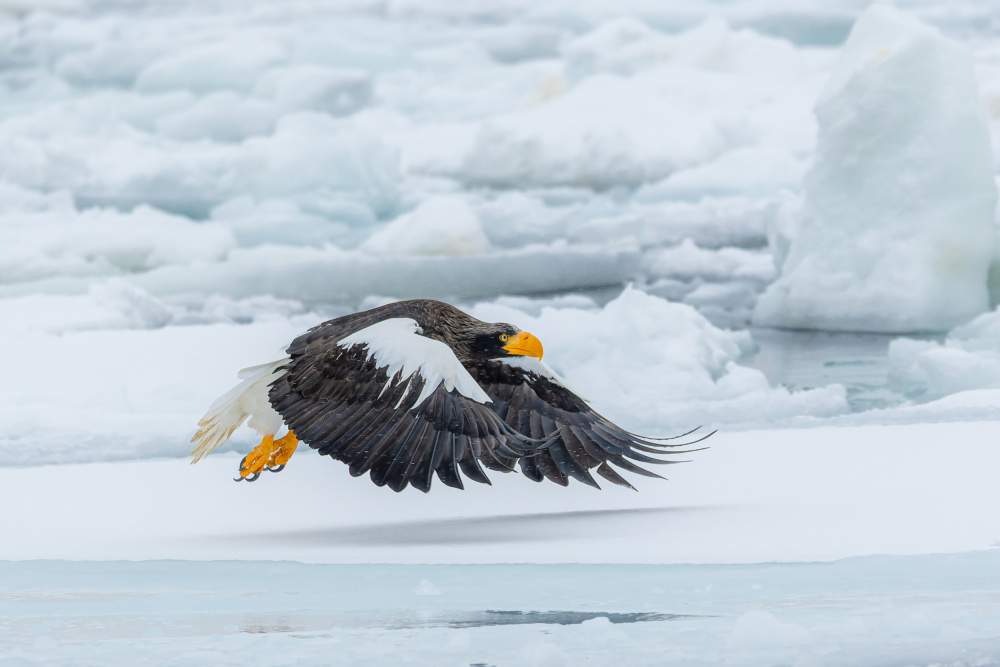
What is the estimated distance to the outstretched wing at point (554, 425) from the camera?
12.7ft

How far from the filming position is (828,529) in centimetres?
383

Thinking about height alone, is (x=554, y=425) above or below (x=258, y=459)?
above

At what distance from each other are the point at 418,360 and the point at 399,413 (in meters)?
0.18

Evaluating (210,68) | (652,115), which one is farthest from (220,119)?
(652,115)

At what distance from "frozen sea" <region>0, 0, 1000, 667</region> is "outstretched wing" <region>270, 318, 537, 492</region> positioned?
1.28ft

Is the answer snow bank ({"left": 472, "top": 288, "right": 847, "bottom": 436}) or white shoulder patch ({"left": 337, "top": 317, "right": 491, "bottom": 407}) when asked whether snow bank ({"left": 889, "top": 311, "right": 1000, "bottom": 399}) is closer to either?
snow bank ({"left": 472, "top": 288, "right": 847, "bottom": 436})

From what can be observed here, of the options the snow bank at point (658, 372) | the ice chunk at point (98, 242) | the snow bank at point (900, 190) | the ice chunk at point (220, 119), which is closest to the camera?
the snow bank at point (658, 372)

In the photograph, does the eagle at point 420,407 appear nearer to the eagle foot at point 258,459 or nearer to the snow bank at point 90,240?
the eagle foot at point 258,459

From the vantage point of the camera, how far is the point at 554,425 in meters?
3.96

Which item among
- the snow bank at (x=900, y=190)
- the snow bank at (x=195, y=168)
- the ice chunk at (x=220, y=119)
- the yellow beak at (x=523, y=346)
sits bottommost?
the yellow beak at (x=523, y=346)

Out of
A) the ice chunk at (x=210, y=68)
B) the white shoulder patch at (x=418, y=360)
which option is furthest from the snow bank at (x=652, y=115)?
the white shoulder patch at (x=418, y=360)

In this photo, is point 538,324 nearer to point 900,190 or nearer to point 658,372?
point 658,372

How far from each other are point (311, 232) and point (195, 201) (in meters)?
1.39

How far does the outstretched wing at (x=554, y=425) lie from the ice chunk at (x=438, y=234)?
6.95 metres
